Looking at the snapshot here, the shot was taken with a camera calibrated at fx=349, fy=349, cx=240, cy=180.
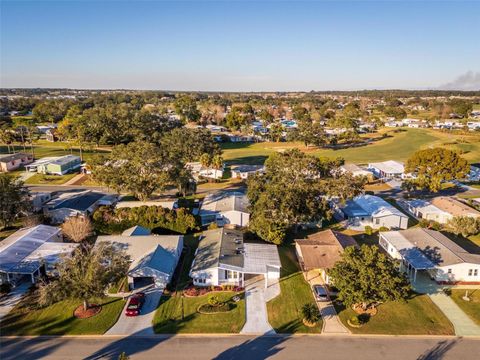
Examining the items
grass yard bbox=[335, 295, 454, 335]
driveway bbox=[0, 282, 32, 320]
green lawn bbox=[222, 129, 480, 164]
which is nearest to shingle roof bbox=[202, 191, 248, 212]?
grass yard bbox=[335, 295, 454, 335]

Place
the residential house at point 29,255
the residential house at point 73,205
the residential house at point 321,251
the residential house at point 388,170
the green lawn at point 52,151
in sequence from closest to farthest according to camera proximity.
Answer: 1. the residential house at point 29,255
2. the residential house at point 321,251
3. the residential house at point 73,205
4. the residential house at point 388,170
5. the green lawn at point 52,151

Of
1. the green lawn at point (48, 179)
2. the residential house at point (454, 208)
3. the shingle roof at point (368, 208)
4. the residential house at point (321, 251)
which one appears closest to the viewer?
the residential house at point (321, 251)

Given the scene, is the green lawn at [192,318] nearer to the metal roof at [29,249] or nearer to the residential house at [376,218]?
the metal roof at [29,249]

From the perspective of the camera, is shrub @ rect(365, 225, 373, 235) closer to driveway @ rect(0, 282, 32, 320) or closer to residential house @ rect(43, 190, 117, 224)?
residential house @ rect(43, 190, 117, 224)

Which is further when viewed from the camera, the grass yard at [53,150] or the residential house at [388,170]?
the grass yard at [53,150]

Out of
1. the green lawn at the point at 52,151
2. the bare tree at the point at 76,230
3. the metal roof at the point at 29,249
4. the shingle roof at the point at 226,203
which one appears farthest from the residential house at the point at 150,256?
the green lawn at the point at 52,151

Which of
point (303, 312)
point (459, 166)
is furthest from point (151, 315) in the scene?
point (459, 166)

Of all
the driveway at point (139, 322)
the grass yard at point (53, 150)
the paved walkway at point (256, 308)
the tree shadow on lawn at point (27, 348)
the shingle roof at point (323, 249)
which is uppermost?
the grass yard at point (53, 150)
